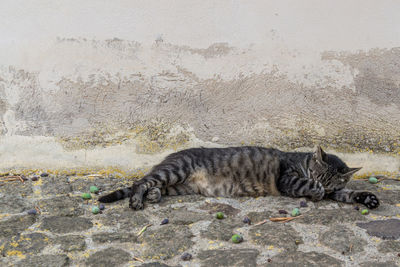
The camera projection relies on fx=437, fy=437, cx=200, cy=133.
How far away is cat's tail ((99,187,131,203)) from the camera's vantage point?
400 centimetres

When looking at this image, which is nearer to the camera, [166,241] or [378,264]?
[378,264]

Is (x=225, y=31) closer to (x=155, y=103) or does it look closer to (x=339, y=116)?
(x=155, y=103)

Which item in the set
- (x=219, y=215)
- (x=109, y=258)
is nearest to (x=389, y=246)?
(x=219, y=215)

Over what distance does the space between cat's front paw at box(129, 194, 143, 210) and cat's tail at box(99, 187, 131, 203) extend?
0.25m

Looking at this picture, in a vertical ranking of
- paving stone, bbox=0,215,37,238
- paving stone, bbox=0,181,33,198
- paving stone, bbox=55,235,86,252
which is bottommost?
paving stone, bbox=55,235,86,252

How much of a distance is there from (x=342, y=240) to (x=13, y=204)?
2830mm

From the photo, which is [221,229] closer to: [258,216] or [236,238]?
[236,238]

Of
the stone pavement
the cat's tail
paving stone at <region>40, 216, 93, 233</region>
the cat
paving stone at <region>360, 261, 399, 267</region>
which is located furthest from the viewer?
the cat

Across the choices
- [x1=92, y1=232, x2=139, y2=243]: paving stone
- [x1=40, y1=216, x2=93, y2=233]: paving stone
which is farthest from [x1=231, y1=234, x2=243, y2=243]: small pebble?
[x1=40, y1=216, x2=93, y2=233]: paving stone

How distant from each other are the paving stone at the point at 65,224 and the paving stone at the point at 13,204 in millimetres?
395

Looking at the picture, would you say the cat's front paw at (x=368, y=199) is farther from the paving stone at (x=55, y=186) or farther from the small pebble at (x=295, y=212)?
the paving stone at (x=55, y=186)

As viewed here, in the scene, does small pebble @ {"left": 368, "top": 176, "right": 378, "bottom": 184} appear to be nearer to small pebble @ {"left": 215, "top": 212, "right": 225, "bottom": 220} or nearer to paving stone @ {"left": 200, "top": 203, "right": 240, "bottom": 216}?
paving stone @ {"left": 200, "top": 203, "right": 240, "bottom": 216}

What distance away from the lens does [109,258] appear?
2.86 meters

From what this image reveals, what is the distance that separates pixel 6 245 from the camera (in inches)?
118
